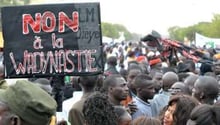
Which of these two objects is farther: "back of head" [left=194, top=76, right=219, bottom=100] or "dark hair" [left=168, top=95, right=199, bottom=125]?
"back of head" [left=194, top=76, right=219, bottom=100]

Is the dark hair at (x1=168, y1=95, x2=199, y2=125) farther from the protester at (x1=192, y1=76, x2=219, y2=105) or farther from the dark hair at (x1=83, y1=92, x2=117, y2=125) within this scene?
the protester at (x1=192, y1=76, x2=219, y2=105)

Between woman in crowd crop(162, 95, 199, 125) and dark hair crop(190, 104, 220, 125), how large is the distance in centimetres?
74

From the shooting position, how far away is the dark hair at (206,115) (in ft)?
12.3

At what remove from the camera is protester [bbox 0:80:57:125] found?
258 cm

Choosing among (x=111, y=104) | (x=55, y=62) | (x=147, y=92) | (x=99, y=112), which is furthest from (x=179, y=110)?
(x=147, y=92)

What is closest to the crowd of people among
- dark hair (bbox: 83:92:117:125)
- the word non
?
dark hair (bbox: 83:92:117:125)

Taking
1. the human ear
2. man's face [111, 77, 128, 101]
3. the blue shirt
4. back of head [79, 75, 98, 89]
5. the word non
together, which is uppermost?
the word non

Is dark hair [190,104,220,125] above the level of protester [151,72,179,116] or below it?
above

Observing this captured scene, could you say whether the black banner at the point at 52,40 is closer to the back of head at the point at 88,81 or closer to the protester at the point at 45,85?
the protester at the point at 45,85

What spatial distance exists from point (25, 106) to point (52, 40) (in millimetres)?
3119

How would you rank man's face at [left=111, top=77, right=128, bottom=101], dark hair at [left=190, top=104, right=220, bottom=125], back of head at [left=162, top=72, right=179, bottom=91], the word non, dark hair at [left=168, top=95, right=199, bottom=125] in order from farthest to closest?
back of head at [left=162, top=72, right=179, bottom=91], man's face at [left=111, top=77, right=128, bottom=101], the word non, dark hair at [left=168, top=95, right=199, bottom=125], dark hair at [left=190, top=104, right=220, bottom=125]

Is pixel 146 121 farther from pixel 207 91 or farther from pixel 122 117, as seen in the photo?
pixel 207 91

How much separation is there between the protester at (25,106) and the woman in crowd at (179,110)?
2.11 m

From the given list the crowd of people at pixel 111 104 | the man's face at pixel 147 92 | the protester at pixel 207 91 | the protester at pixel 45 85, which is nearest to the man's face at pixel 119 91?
the crowd of people at pixel 111 104
